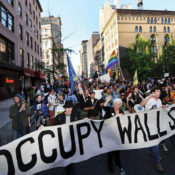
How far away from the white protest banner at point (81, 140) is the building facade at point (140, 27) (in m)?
39.9

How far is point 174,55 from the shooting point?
31.2m

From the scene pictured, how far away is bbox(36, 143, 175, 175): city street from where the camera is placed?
3.21 m

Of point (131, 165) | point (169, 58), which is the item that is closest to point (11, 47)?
point (131, 165)

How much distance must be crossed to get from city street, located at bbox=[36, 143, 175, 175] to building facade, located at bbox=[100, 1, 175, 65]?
39821mm

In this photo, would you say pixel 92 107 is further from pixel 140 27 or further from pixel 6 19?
pixel 140 27

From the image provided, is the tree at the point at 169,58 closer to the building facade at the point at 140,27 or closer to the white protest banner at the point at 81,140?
the building facade at the point at 140,27

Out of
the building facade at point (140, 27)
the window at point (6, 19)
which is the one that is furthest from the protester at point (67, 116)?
the building facade at point (140, 27)

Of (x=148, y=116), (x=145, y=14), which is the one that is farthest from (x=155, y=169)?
(x=145, y=14)

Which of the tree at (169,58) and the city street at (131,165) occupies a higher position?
the tree at (169,58)

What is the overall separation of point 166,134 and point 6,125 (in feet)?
23.8

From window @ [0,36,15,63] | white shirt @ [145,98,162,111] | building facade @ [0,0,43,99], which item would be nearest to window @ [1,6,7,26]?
building facade @ [0,0,43,99]

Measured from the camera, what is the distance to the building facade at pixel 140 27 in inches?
1631

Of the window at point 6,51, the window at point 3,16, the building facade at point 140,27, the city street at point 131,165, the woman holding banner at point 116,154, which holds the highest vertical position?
the building facade at point 140,27

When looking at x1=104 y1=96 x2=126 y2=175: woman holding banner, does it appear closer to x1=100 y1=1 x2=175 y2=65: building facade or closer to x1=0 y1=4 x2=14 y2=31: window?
x1=0 y1=4 x2=14 y2=31: window
